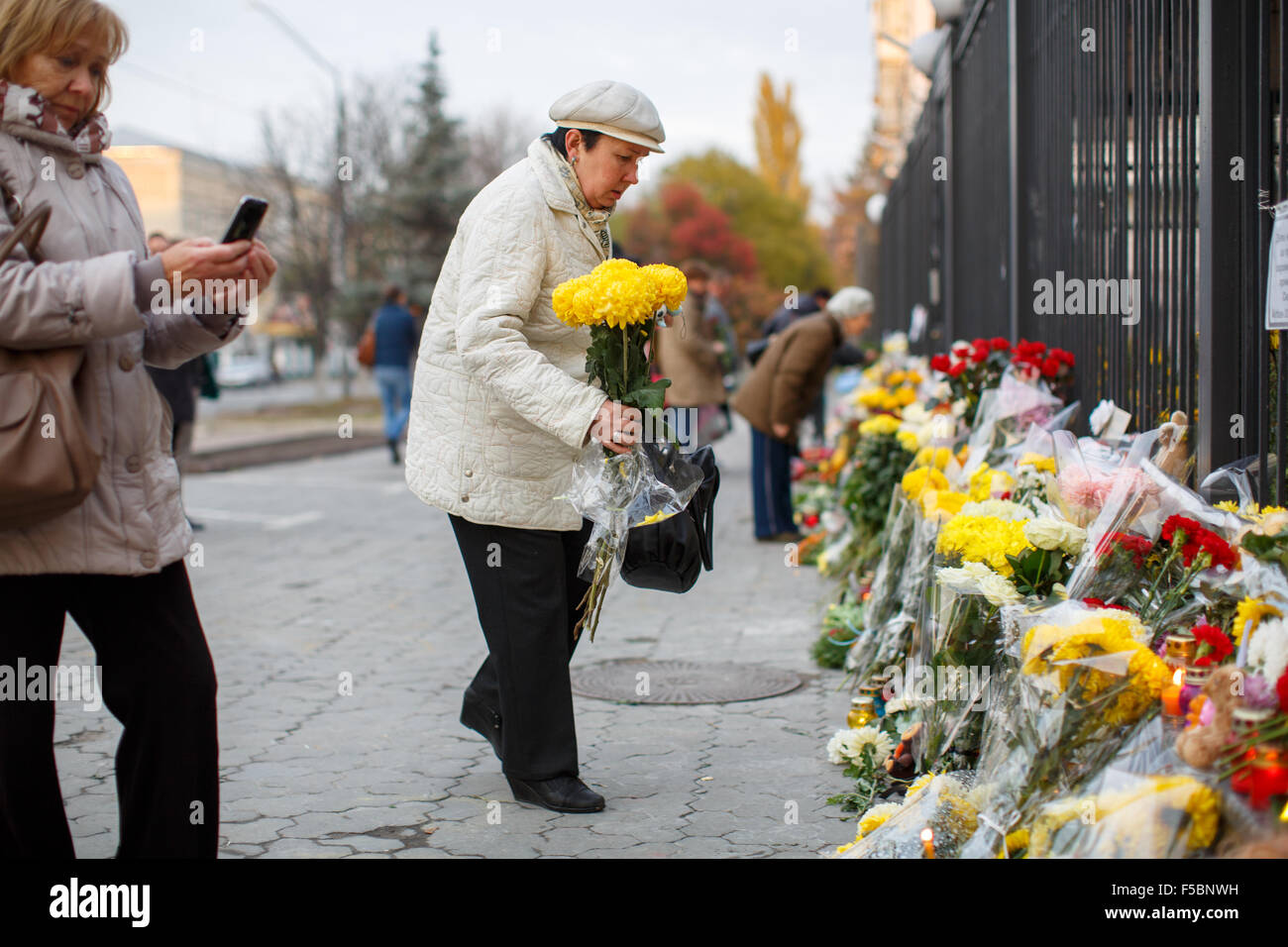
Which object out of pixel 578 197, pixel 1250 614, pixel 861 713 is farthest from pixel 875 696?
pixel 1250 614

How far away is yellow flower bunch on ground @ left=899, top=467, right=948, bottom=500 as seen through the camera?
15.8ft

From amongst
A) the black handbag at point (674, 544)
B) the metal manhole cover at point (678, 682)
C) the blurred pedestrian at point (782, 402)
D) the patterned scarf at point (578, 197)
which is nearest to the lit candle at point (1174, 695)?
the black handbag at point (674, 544)

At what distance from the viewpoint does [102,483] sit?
102 inches

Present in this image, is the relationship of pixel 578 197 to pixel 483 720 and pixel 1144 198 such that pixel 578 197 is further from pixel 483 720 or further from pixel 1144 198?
pixel 1144 198

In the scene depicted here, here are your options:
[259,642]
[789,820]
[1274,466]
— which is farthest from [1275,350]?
[259,642]

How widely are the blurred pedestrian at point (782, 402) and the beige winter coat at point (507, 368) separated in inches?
195

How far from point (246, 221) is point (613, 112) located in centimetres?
129

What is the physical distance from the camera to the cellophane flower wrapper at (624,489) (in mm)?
3594

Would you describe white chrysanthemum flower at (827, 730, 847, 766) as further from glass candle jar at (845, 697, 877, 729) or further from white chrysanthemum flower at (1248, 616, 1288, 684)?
white chrysanthemum flower at (1248, 616, 1288, 684)

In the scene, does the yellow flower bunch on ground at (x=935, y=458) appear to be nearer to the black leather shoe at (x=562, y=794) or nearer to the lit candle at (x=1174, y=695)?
the black leather shoe at (x=562, y=794)


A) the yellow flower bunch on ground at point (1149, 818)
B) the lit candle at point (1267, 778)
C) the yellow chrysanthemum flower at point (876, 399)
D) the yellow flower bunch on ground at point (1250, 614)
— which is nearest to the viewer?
the lit candle at point (1267, 778)

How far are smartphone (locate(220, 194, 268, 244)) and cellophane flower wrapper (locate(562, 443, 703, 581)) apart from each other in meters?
1.24

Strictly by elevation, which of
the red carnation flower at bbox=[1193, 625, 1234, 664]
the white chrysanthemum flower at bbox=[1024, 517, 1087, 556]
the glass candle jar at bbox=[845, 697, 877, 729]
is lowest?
the glass candle jar at bbox=[845, 697, 877, 729]

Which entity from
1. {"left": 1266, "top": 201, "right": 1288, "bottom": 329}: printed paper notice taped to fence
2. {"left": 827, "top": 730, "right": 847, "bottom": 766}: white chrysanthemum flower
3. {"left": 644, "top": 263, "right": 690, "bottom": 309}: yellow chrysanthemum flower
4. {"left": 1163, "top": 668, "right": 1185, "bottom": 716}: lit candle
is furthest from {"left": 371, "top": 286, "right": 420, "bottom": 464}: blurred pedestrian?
{"left": 1163, "top": 668, "right": 1185, "bottom": 716}: lit candle
